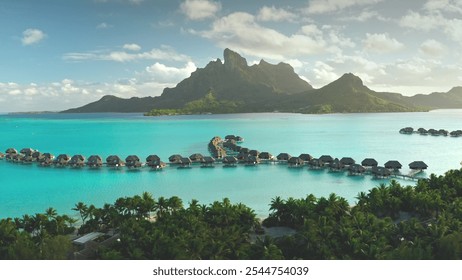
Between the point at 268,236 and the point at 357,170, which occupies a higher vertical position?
the point at 268,236

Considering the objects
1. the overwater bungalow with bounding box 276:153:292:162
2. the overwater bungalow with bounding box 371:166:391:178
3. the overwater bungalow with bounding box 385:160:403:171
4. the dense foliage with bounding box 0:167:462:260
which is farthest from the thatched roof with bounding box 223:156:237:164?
the dense foliage with bounding box 0:167:462:260

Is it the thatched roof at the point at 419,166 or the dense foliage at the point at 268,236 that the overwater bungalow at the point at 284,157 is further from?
the dense foliage at the point at 268,236

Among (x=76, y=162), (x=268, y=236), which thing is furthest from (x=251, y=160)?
(x=268, y=236)

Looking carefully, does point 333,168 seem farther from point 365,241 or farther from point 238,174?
point 365,241

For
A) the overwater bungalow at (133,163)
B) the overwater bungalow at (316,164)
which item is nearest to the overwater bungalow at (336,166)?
the overwater bungalow at (316,164)

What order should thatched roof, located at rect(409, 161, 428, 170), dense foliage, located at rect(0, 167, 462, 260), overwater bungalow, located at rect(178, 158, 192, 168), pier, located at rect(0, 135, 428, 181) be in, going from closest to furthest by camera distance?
dense foliage, located at rect(0, 167, 462, 260), thatched roof, located at rect(409, 161, 428, 170), pier, located at rect(0, 135, 428, 181), overwater bungalow, located at rect(178, 158, 192, 168)

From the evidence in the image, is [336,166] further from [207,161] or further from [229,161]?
[207,161]

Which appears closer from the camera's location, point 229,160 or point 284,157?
point 229,160

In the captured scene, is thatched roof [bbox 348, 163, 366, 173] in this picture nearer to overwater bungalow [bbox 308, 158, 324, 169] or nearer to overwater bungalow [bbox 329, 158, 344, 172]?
overwater bungalow [bbox 329, 158, 344, 172]
